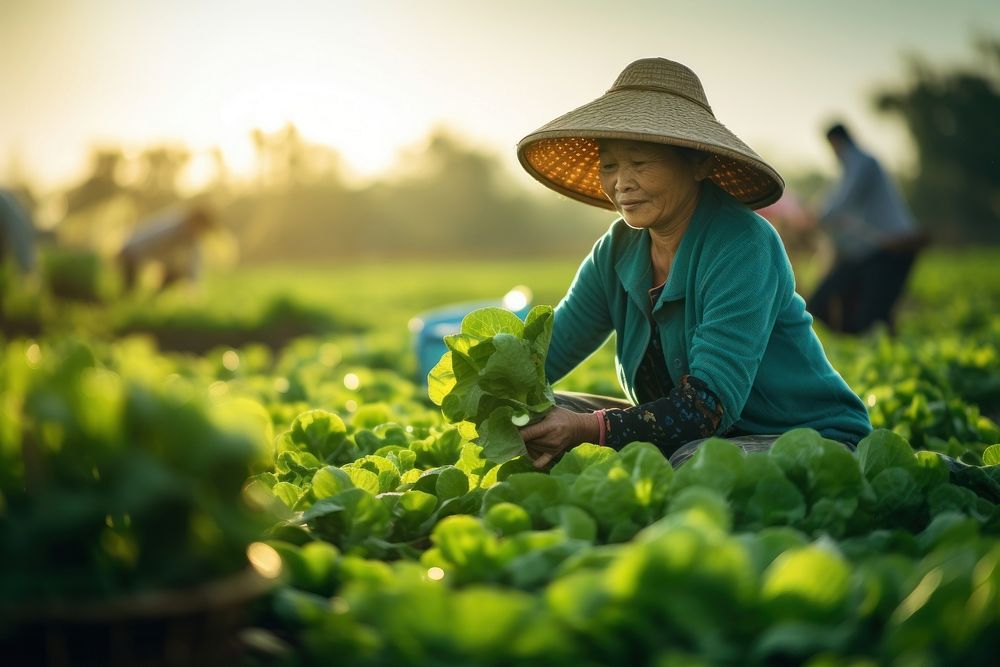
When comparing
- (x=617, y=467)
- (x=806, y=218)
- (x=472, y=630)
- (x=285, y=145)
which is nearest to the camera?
(x=472, y=630)

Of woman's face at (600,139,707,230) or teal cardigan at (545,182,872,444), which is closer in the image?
teal cardigan at (545,182,872,444)

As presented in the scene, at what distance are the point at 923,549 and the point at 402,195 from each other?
6018 centimetres

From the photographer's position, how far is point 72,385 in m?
1.22

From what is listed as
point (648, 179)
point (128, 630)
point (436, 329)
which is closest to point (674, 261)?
point (648, 179)

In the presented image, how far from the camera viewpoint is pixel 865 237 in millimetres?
6781

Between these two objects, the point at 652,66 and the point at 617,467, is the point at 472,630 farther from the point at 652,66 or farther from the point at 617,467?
the point at 652,66

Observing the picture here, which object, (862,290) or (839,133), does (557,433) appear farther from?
(839,133)

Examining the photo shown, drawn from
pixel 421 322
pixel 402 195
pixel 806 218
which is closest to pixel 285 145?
pixel 402 195

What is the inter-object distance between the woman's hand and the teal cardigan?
285 mm

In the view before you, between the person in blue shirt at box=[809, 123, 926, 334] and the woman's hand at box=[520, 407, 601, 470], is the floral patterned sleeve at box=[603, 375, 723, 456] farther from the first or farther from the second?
the person in blue shirt at box=[809, 123, 926, 334]

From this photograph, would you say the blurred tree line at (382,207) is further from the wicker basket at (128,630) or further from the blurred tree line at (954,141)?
the wicker basket at (128,630)

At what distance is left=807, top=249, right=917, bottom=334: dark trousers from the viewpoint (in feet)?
22.4

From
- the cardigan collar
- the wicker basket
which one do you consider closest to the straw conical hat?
the cardigan collar

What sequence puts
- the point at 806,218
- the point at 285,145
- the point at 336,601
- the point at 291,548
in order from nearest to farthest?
the point at 336,601
the point at 291,548
the point at 806,218
the point at 285,145
